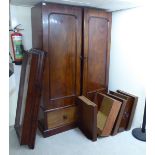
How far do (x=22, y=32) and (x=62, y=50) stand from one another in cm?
69

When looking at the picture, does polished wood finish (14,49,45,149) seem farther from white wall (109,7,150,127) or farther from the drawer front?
white wall (109,7,150,127)

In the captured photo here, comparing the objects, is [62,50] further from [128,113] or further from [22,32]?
[128,113]

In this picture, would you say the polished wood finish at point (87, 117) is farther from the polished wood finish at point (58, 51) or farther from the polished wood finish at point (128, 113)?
the polished wood finish at point (128, 113)

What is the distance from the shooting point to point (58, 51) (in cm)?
238

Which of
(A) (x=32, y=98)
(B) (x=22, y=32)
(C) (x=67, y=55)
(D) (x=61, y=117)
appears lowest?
(D) (x=61, y=117)

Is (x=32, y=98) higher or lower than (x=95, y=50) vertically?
lower

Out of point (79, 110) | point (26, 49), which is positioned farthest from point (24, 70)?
point (79, 110)

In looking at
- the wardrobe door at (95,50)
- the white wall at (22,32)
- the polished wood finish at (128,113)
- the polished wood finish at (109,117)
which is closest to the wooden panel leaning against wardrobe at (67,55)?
the wardrobe door at (95,50)

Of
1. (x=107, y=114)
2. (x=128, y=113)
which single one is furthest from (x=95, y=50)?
(x=128, y=113)

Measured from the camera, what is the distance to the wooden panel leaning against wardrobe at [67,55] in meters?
2.29

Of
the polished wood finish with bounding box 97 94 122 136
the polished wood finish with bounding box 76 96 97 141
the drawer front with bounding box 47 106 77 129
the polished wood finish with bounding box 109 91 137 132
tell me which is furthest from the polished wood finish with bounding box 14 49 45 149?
the polished wood finish with bounding box 109 91 137 132

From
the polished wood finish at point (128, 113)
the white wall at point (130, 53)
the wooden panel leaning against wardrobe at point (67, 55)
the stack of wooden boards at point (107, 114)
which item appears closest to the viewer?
the wooden panel leaning against wardrobe at point (67, 55)

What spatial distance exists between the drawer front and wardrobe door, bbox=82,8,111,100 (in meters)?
0.34
